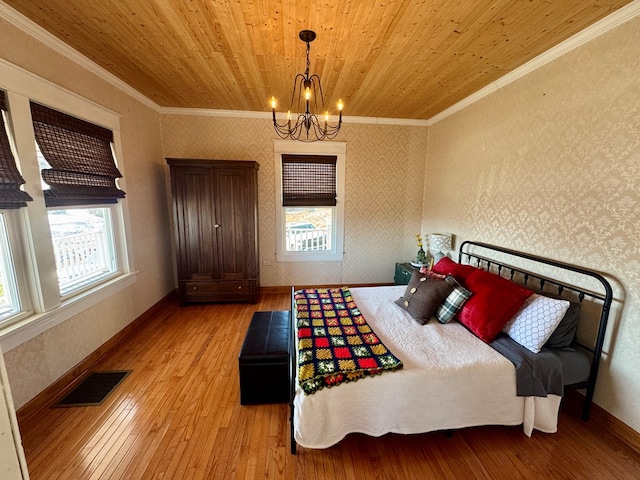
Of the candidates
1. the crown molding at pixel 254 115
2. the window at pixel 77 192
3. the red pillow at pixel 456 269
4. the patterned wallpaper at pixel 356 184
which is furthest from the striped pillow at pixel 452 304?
the window at pixel 77 192

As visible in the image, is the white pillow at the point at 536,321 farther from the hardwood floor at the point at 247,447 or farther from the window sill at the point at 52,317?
the window sill at the point at 52,317

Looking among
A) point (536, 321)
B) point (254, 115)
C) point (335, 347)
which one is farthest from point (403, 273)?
point (254, 115)

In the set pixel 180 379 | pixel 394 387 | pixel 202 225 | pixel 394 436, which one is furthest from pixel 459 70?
pixel 180 379

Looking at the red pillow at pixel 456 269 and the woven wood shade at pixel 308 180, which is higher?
the woven wood shade at pixel 308 180

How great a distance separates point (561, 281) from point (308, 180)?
3155 millimetres

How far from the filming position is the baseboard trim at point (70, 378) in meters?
1.85

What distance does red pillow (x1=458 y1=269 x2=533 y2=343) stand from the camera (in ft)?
6.42

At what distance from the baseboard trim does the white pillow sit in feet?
11.4

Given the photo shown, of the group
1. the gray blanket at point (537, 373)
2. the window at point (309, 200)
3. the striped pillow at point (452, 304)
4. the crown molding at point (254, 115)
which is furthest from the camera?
the window at point (309, 200)

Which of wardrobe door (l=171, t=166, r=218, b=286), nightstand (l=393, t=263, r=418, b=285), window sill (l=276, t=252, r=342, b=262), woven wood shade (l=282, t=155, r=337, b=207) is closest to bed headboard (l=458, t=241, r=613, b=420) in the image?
nightstand (l=393, t=263, r=418, b=285)

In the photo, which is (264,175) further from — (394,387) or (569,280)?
(569,280)

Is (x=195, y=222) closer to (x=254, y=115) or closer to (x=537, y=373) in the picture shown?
(x=254, y=115)

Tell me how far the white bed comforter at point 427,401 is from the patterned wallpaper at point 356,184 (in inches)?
103

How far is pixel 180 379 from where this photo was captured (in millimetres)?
2266
